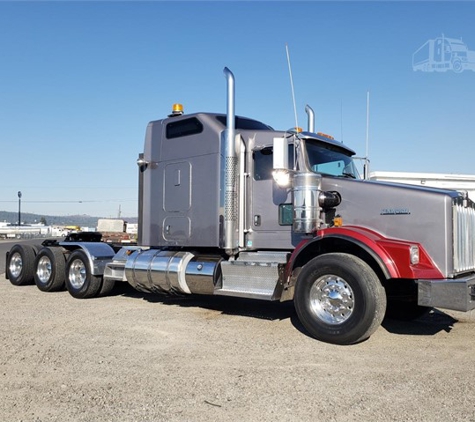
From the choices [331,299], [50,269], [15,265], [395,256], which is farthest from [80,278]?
[395,256]

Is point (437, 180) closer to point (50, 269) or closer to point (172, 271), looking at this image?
point (172, 271)

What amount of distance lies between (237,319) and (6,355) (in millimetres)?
3292

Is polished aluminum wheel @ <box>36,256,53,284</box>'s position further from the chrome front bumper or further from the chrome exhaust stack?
the chrome front bumper

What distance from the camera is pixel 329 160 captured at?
23.2 feet

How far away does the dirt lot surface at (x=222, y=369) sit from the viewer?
144 inches

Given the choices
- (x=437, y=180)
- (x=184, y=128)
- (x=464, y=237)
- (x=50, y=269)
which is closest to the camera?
(x=464, y=237)

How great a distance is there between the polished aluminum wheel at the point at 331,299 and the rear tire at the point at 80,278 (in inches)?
192

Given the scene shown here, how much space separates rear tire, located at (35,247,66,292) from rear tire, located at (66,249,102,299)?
1.14ft

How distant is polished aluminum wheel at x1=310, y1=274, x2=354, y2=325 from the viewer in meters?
5.76

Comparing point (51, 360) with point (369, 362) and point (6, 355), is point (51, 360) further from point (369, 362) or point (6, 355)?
point (369, 362)

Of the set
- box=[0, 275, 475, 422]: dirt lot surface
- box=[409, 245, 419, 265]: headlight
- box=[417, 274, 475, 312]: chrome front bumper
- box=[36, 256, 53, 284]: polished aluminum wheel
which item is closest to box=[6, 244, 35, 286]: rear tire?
box=[36, 256, 53, 284]: polished aluminum wheel

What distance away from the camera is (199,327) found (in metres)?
6.66

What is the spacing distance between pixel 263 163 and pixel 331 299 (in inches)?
93.6

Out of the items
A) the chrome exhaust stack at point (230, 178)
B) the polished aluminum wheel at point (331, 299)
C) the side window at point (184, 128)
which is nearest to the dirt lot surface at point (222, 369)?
the polished aluminum wheel at point (331, 299)
